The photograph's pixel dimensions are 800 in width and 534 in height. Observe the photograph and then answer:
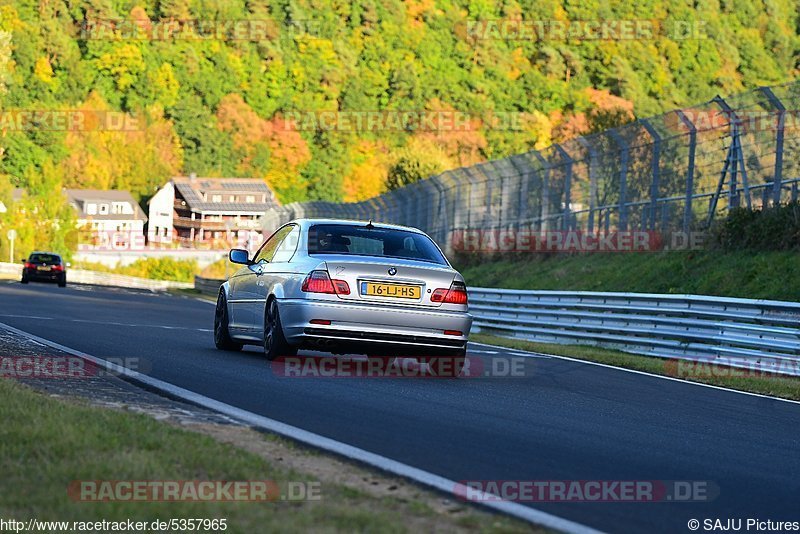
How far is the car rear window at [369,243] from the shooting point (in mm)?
13438

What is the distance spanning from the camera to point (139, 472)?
637 cm

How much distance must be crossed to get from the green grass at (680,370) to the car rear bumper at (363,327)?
3313 mm

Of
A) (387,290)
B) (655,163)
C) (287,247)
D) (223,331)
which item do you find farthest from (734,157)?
(387,290)

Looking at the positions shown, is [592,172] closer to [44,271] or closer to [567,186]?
[567,186]

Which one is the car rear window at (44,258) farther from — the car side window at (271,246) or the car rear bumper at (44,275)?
the car side window at (271,246)

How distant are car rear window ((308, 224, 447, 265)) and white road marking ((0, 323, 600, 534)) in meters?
2.85

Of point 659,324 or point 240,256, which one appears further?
point 659,324

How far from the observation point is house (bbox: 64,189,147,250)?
493 feet

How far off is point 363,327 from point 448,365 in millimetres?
1738

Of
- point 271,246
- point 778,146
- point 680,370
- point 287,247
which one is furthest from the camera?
A: point 778,146

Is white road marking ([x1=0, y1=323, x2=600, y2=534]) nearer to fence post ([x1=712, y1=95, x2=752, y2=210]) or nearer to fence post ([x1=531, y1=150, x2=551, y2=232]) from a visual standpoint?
fence post ([x1=712, y1=95, x2=752, y2=210])

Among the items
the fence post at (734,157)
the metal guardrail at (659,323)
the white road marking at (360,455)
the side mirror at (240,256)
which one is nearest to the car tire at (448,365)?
the side mirror at (240,256)

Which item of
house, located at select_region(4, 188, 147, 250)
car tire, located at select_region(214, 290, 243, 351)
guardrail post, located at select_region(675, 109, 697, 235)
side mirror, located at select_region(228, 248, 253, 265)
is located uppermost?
house, located at select_region(4, 188, 147, 250)

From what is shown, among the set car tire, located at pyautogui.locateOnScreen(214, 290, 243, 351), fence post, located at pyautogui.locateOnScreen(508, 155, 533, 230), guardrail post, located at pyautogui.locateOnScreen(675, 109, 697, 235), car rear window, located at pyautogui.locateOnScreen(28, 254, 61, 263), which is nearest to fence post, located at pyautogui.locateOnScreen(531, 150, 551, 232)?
fence post, located at pyautogui.locateOnScreen(508, 155, 533, 230)
